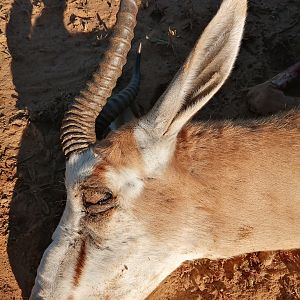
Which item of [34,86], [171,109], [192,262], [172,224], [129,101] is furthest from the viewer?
[34,86]

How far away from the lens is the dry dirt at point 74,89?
407 cm

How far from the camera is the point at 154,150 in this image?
3.33 meters

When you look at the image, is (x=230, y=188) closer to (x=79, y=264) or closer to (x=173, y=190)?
(x=173, y=190)

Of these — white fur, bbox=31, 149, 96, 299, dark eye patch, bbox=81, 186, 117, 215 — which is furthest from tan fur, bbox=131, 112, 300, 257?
white fur, bbox=31, 149, 96, 299

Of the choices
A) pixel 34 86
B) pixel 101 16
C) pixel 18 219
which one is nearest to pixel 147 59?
pixel 101 16

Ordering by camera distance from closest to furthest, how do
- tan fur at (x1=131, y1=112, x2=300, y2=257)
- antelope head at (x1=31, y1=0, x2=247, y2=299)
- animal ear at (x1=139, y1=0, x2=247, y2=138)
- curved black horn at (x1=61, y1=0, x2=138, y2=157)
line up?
1. animal ear at (x1=139, y1=0, x2=247, y2=138)
2. antelope head at (x1=31, y1=0, x2=247, y2=299)
3. tan fur at (x1=131, y1=112, x2=300, y2=257)
4. curved black horn at (x1=61, y1=0, x2=138, y2=157)

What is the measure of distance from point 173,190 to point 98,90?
2.92ft

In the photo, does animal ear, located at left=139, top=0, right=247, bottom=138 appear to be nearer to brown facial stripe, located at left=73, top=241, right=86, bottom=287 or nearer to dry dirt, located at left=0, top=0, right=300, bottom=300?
brown facial stripe, located at left=73, top=241, right=86, bottom=287

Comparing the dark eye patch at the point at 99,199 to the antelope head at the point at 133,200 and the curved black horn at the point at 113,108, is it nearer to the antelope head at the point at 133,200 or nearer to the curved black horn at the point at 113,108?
the antelope head at the point at 133,200

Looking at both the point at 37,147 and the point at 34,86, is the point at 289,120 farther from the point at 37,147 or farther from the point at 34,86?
the point at 34,86

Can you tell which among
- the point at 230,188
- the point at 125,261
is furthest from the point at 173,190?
the point at 125,261

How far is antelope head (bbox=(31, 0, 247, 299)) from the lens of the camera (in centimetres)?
327

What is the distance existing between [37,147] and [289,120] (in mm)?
2230

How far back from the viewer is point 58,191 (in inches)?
180
